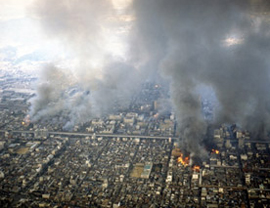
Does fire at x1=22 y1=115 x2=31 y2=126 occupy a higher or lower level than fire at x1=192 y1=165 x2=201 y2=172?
lower

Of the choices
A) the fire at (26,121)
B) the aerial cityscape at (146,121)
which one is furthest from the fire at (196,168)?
the fire at (26,121)

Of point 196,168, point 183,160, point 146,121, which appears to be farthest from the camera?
point 146,121

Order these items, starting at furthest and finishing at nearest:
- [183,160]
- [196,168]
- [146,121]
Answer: [146,121]
[183,160]
[196,168]

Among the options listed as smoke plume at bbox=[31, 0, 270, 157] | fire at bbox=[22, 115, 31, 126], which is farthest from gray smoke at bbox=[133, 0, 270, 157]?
fire at bbox=[22, 115, 31, 126]

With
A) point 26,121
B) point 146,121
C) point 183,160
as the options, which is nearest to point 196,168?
point 183,160

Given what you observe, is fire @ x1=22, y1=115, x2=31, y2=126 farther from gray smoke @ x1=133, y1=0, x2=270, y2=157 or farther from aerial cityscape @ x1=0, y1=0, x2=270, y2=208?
gray smoke @ x1=133, y1=0, x2=270, y2=157

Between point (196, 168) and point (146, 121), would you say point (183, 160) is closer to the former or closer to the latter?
point (196, 168)

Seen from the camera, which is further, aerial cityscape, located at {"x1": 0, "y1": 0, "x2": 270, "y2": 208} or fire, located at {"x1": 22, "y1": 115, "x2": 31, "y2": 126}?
fire, located at {"x1": 22, "y1": 115, "x2": 31, "y2": 126}

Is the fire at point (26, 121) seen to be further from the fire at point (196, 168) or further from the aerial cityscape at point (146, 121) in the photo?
the fire at point (196, 168)

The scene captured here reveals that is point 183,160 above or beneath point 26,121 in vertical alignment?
above
